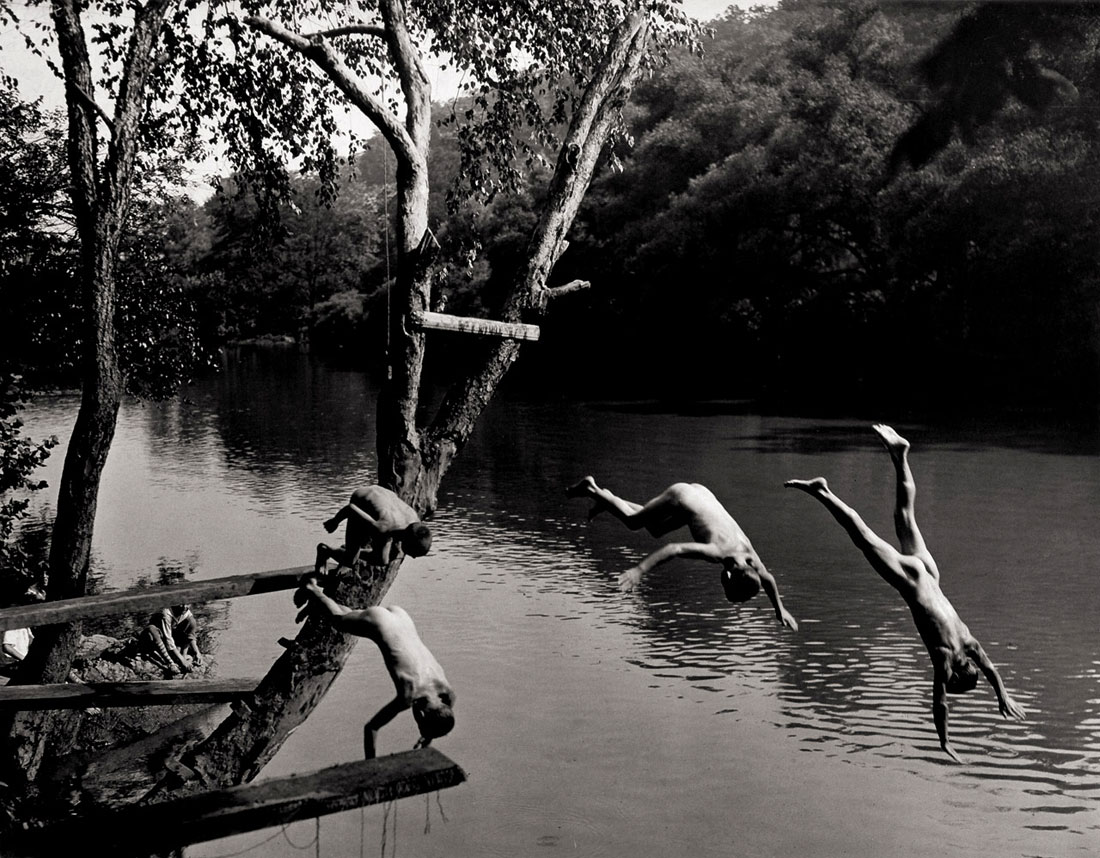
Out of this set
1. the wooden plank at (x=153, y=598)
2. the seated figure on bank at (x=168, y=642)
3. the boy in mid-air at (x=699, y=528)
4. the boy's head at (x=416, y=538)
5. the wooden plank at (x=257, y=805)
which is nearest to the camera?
the boy in mid-air at (x=699, y=528)

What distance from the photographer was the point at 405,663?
4.16 m

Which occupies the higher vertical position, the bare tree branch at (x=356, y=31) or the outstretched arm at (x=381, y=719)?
the bare tree branch at (x=356, y=31)

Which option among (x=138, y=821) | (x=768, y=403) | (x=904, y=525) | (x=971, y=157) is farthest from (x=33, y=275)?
(x=768, y=403)

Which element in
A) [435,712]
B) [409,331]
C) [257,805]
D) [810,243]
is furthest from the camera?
[810,243]

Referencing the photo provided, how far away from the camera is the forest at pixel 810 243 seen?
129 ft

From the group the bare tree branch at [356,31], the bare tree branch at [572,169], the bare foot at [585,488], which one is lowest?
the bare foot at [585,488]

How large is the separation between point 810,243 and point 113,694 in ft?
149

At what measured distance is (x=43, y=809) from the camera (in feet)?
38.8

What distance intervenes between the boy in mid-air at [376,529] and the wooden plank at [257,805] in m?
0.74

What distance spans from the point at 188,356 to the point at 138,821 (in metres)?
18.2

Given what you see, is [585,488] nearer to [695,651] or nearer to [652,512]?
[652,512]

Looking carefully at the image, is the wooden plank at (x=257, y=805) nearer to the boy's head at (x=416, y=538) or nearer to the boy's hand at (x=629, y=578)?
the boy's head at (x=416, y=538)

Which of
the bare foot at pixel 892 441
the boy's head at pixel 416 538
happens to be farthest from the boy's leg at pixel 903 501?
the boy's head at pixel 416 538

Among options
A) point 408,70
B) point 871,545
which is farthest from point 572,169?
point 871,545
